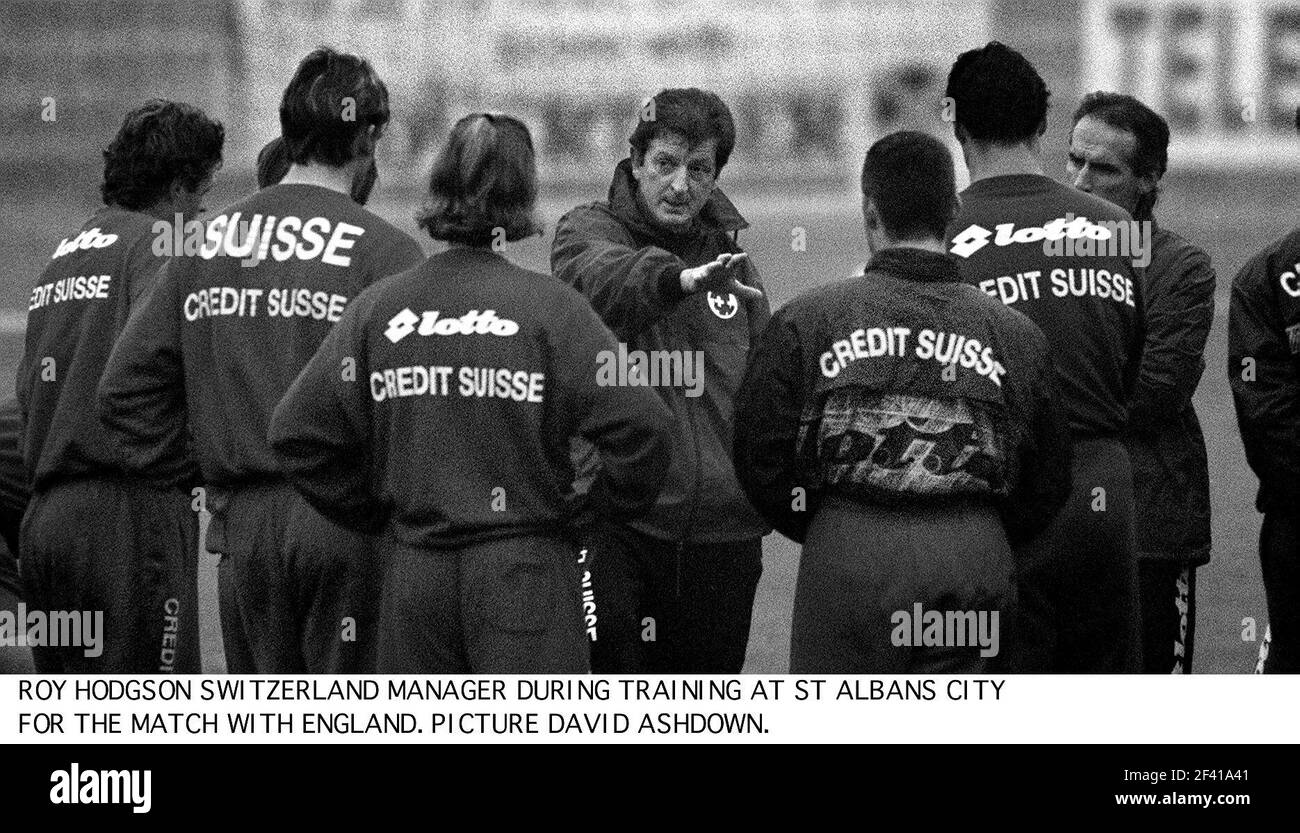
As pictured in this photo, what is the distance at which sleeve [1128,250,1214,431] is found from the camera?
5414 mm

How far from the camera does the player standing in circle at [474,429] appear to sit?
4.14 metres

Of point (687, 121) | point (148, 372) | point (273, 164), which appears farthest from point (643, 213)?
point (148, 372)

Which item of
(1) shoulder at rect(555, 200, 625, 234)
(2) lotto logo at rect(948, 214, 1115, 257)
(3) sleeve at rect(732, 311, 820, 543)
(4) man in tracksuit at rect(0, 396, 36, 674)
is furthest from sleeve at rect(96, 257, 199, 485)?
(2) lotto logo at rect(948, 214, 1115, 257)

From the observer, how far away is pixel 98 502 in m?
5.18

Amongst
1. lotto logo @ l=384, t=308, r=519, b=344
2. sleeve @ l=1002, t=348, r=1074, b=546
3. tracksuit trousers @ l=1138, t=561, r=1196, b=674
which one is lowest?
tracksuit trousers @ l=1138, t=561, r=1196, b=674

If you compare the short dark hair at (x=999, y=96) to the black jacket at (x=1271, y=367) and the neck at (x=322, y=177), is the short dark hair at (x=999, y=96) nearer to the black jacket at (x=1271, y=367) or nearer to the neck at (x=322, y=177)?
the black jacket at (x=1271, y=367)

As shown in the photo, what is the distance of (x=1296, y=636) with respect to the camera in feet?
17.2

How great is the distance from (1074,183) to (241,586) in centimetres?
265

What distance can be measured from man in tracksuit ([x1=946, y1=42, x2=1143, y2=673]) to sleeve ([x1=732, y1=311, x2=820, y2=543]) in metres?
0.69

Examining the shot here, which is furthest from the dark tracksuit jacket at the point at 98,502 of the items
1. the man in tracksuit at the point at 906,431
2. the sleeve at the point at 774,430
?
the man in tracksuit at the point at 906,431

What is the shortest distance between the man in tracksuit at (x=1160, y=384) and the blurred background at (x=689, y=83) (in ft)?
29.4

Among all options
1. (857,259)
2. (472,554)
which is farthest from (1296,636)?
(857,259)

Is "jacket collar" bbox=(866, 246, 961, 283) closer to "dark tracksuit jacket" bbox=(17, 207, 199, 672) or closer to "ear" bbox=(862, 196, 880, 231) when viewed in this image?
"ear" bbox=(862, 196, 880, 231)

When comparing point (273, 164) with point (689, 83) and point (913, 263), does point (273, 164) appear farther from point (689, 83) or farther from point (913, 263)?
point (689, 83)
